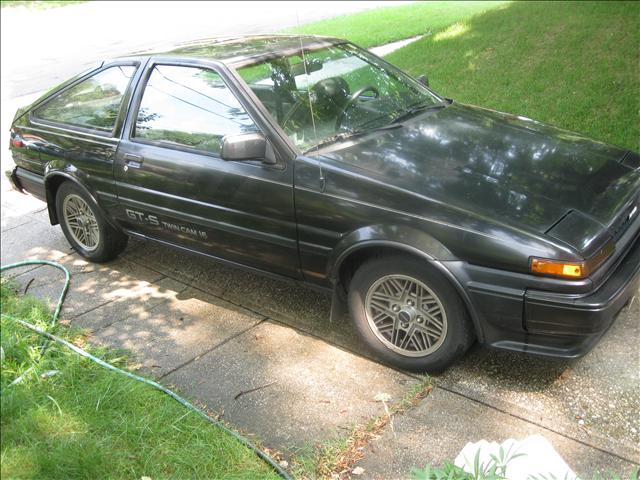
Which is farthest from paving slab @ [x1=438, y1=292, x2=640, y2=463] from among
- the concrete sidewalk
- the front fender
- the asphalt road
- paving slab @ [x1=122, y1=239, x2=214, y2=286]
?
the asphalt road

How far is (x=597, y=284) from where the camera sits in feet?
10.4

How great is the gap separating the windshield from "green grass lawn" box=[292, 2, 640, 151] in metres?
2.27

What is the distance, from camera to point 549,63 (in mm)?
7848

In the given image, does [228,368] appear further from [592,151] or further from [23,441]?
[592,151]

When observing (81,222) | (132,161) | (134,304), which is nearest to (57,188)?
(81,222)

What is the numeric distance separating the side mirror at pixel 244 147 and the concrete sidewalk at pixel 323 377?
1.15 meters

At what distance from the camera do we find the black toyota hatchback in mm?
3213

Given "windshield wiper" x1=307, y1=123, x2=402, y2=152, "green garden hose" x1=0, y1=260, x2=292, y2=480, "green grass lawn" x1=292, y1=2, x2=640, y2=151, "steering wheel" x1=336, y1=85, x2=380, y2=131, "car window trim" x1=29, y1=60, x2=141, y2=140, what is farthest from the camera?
"green grass lawn" x1=292, y1=2, x2=640, y2=151

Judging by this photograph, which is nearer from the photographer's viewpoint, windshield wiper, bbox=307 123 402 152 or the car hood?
the car hood

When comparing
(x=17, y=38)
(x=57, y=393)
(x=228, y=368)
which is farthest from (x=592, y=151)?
(x=17, y=38)

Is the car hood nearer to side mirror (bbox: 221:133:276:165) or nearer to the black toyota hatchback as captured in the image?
the black toyota hatchback

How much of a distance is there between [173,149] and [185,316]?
112 cm

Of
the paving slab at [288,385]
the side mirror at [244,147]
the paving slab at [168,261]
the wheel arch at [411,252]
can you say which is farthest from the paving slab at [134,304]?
the wheel arch at [411,252]

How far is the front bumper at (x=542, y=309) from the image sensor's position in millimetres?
3086
